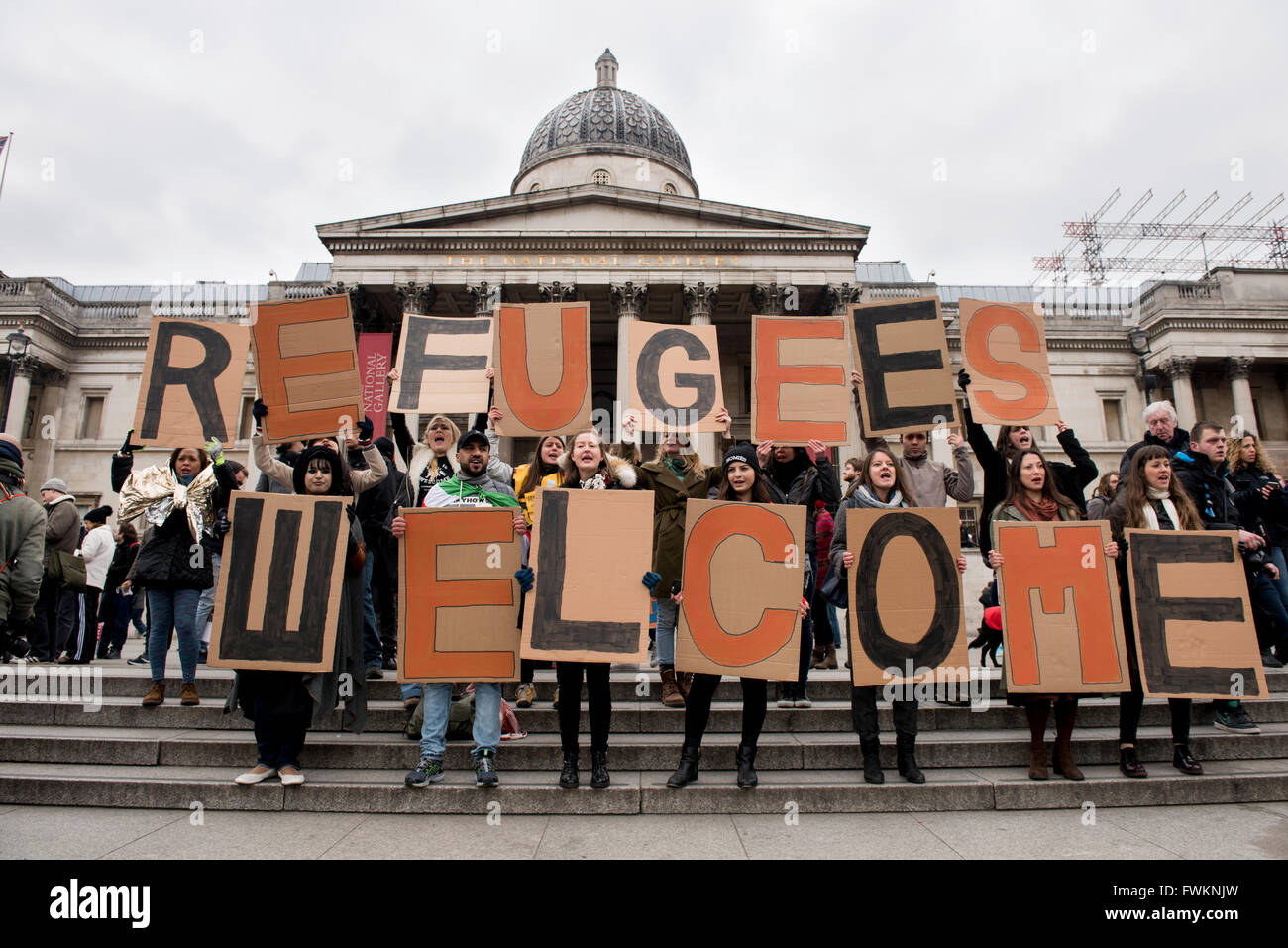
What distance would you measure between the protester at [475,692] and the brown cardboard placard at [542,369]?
59cm

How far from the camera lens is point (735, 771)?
4.82 meters

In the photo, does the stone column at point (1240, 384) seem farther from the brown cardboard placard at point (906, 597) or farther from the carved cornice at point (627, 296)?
the brown cardboard placard at point (906, 597)

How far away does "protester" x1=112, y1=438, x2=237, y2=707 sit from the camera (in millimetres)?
5465

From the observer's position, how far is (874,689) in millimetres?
4812

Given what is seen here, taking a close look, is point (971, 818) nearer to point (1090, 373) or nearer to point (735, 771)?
point (735, 771)

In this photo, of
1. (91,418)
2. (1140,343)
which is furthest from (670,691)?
(91,418)

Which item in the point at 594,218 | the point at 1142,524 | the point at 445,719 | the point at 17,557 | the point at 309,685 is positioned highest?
the point at 594,218

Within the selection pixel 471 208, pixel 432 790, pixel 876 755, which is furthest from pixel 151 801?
pixel 471 208

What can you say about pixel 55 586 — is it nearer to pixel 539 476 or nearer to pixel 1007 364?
pixel 539 476

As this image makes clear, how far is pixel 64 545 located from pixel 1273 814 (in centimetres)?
1142

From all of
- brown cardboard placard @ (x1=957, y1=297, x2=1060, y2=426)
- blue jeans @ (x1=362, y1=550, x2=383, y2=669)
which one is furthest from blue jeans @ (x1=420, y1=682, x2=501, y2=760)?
brown cardboard placard @ (x1=957, y1=297, x2=1060, y2=426)

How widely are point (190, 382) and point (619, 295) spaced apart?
22127mm

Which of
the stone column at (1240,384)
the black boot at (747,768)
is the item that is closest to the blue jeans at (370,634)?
the black boot at (747,768)
